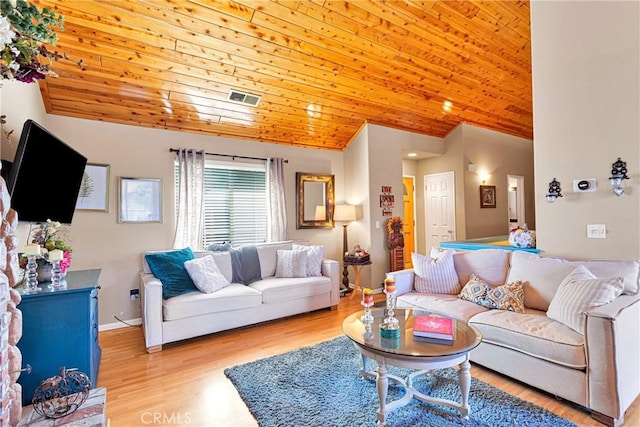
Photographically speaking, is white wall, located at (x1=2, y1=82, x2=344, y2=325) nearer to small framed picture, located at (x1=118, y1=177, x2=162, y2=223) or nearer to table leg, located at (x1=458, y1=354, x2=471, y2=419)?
small framed picture, located at (x1=118, y1=177, x2=162, y2=223)

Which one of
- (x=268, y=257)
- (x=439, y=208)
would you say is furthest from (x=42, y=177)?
(x=439, y=208)

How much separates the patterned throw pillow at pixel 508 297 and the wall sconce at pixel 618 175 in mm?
1122

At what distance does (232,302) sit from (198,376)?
0.89 metres

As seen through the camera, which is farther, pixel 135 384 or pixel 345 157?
pixel 345 157

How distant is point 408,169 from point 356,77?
116 inches

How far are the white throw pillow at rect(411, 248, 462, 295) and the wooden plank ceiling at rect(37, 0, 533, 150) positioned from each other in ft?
7.60

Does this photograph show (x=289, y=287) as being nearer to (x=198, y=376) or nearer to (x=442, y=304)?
(x=198, y=376)

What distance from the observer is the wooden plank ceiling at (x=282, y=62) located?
2.65m

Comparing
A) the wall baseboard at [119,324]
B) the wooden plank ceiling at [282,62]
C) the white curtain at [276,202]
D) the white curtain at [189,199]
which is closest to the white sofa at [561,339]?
the white curtain at [276,202]

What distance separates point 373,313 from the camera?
2.44m

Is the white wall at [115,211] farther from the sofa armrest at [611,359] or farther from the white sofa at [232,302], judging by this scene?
the sofa armrest at [611,359]

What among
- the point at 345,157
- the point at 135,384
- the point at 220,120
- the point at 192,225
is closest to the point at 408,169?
the point at 345,157

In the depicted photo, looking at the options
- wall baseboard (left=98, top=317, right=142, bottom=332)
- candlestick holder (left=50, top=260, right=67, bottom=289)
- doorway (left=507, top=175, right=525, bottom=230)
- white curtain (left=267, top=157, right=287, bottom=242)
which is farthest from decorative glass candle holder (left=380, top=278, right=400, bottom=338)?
doorway (left=507, top=175, right=525, bottom=230)

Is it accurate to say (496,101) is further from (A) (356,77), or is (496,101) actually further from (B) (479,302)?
(B) (479,302)
